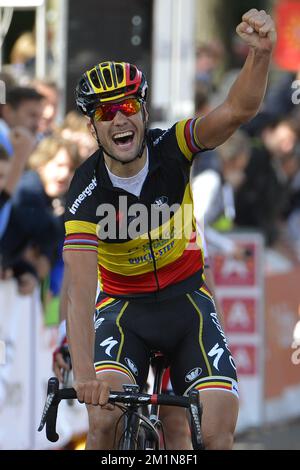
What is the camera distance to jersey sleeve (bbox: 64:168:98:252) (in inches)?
262

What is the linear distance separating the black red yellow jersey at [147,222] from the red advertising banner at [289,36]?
801 centimetres

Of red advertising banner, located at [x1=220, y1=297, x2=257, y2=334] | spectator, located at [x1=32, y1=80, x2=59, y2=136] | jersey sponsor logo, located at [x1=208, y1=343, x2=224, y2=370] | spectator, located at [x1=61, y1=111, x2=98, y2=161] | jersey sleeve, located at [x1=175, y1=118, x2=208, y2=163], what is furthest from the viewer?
red advertising banner, located at [x1=220, y1=297, x2=257, y2=334]

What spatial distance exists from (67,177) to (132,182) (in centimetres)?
387

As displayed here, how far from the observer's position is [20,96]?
34.3ft

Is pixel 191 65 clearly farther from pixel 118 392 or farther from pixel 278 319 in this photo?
pixel 118 392

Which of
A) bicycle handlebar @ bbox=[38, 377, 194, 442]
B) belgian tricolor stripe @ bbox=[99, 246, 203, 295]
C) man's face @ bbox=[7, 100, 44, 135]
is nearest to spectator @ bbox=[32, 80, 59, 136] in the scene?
man's face @ bbox=[7, 100, 44, 135]

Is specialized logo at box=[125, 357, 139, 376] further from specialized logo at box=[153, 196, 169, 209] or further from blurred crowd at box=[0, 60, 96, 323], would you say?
blurred crowd at box=[0, 60, 96, 323]

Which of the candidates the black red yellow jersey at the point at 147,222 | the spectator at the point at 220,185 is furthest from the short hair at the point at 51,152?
the black red yellow jersey at the point at 147,222

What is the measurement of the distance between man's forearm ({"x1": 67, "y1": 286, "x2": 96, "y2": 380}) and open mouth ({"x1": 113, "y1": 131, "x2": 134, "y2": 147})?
760 mm

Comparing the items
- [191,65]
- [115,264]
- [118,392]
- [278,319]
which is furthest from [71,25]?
[118,392]

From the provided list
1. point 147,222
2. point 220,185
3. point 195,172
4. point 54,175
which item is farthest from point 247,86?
point 195,172

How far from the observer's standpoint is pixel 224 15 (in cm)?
2506
